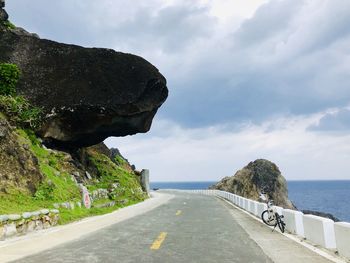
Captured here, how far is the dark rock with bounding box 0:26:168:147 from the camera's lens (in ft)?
92.6

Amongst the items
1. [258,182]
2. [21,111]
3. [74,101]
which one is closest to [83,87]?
[74,101]

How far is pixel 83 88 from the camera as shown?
2914 centimetres

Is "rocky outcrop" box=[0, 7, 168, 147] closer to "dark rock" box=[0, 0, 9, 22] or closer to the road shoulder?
"dark rock" box=[0, 0, 9, 22]

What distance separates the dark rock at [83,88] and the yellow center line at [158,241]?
16466mm

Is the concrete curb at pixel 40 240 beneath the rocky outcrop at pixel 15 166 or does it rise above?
beneath

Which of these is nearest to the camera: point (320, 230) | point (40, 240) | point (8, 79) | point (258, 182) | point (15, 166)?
point (320, 230)

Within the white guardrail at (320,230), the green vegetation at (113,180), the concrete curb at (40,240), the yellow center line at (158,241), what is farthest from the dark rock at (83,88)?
the yellow center line at (158,241)

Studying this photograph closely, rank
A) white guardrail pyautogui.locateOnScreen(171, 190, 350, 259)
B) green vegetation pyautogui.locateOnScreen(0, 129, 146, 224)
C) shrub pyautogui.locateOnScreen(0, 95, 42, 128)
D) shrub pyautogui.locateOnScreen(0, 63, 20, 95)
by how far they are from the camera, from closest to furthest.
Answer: white guardrail pyautogui.locateOnScreen(171, 190, 350, 259) < green vegetation pyautogui.locateOnScreen(0, 129, 146, 224) < shrub pyautogui.locateOnScreen(0, 95, 42, 128) < shrub pyautogui.locateOnScreen(0, 63, 20, 95)

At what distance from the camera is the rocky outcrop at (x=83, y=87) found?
28.2m

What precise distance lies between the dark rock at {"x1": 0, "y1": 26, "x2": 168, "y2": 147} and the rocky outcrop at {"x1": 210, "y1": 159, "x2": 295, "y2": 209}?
3432cm

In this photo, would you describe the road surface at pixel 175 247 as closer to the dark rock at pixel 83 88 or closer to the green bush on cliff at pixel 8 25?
the dark rock at pixel 83 88

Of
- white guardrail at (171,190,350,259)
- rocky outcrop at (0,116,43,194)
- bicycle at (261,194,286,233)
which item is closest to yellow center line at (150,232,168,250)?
white guardrail at (171,190,350,259)

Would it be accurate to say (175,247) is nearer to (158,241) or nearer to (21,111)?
(158,241)

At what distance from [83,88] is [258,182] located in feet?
131
